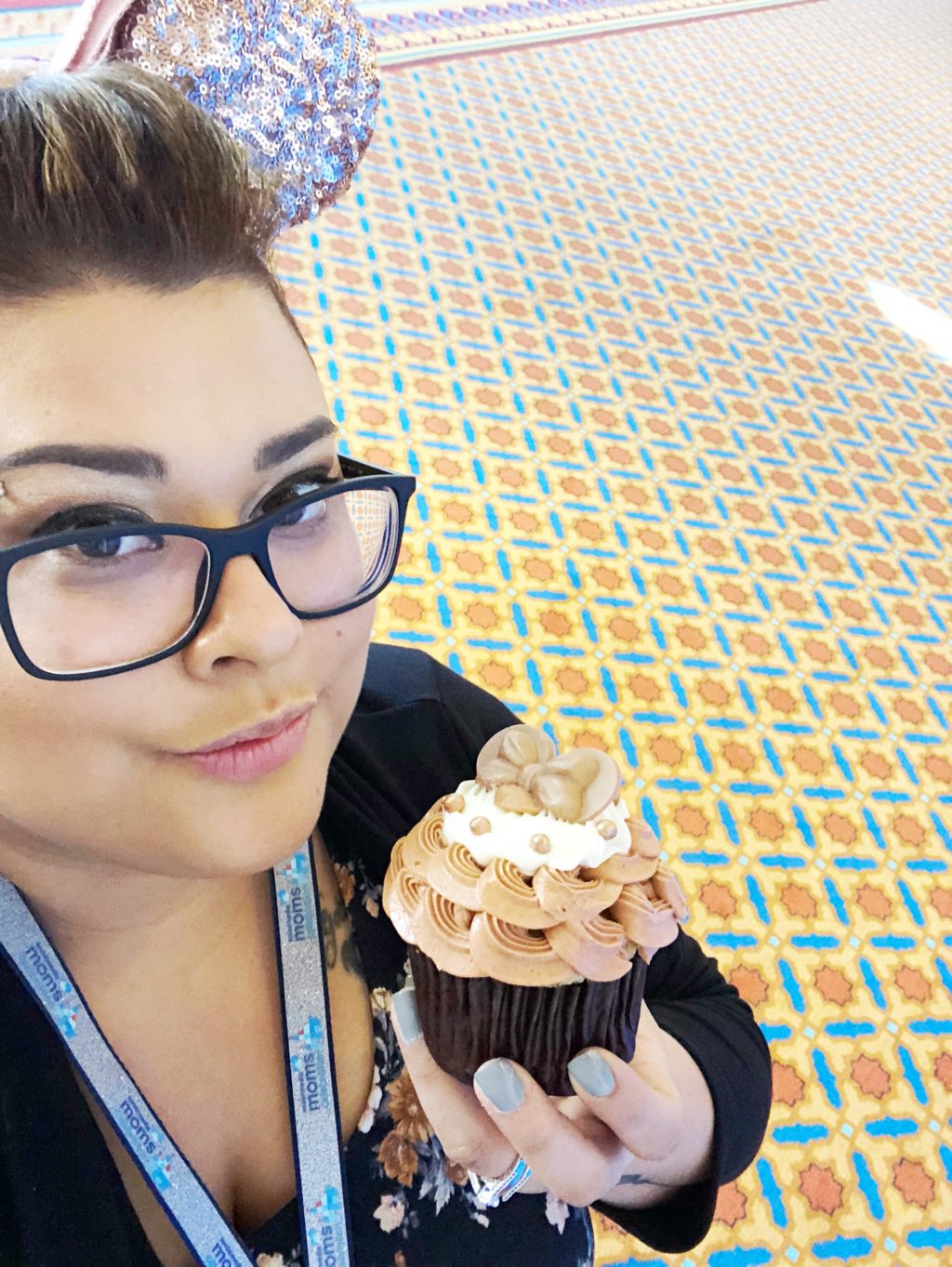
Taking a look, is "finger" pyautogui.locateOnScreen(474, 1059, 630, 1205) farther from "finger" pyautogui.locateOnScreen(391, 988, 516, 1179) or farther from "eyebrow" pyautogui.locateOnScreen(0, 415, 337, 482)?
"eyebrow" pyautogui.locateOnScreen(0, 415, 337, 482)

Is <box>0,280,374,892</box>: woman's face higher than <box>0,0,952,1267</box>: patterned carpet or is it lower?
higher

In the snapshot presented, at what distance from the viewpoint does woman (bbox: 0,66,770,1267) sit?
0.60 m

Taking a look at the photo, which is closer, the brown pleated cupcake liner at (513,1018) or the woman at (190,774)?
the woman at (190,774)

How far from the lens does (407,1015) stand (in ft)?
2.79

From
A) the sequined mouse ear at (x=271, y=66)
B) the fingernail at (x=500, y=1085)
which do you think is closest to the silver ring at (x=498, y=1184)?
the fingernail at (x=500, y=1085)

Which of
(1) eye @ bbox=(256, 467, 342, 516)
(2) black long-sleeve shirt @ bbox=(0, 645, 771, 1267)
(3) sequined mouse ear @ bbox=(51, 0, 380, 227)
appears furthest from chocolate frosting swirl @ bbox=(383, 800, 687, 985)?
(3) sequined mouse ear @ bbox=(51, 0, 380, 227)

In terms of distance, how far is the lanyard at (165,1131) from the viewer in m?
0.74

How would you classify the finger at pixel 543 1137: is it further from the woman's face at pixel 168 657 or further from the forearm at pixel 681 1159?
the woman's face at pixel 168 657

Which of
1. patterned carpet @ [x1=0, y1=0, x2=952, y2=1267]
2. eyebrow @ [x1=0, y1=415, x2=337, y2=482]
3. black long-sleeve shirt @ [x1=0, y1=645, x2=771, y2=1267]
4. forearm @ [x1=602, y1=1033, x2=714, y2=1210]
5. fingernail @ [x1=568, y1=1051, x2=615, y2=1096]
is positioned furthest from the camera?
patterned carpet @ [x1=0, y1=0, x2=952, y2=1267]

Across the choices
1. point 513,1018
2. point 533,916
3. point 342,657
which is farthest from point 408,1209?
point 342,657

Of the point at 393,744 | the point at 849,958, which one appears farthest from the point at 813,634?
the point at 393,744

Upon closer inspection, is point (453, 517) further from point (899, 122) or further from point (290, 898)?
point (899, 122)

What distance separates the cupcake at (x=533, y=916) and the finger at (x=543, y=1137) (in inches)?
1.9

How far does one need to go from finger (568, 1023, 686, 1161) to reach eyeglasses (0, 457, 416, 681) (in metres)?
0.49
